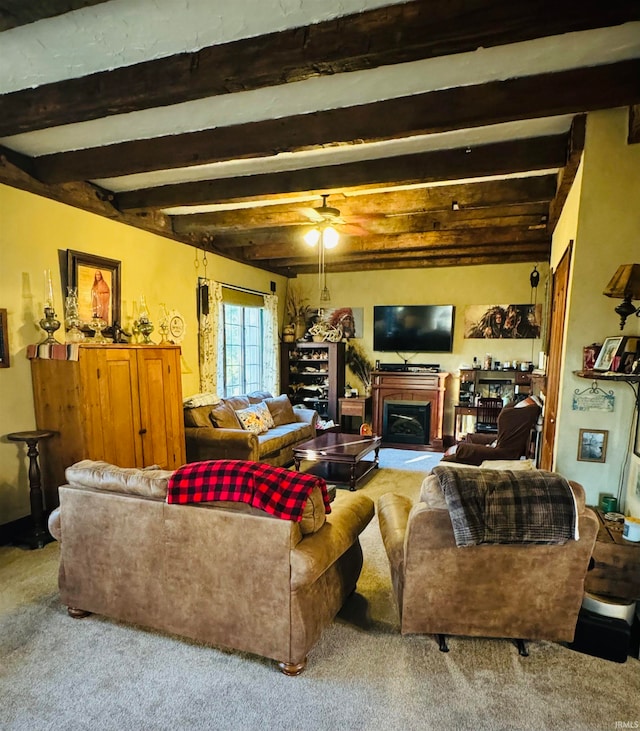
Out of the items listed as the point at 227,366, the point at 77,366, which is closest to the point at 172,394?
the point at 77,366

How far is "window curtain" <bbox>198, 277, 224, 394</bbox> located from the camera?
16.8 feet

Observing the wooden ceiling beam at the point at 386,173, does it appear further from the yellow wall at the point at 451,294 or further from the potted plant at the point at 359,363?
the potted plant at the point at 359,363

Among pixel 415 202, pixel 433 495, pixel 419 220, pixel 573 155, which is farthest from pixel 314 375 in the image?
pixel 433 495

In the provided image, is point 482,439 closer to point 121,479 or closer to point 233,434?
point 233,434

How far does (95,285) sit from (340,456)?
2.80 meters

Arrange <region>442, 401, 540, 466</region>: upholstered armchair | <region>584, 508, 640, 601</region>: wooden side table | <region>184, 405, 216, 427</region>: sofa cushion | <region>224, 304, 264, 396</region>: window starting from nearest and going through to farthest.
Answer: <region>584, 508, 640, 601</region>: wooden side table, <region>442, 401, 540, 466</region>: upholstered armchair, <region>184, 405, 216, 427</region>: sofa cushion, <region>224, 304, 264, 396</region>: window

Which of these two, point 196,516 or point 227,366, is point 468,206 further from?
point 227,366

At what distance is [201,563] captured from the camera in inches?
75.1

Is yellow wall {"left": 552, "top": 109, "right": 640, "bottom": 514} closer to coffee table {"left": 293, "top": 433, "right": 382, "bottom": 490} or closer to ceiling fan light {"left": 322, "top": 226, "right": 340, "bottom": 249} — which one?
ceiling fan light {"left": 322, "top": 226, "right": 340, "bottom": 249}

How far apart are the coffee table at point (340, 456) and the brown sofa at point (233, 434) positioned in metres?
0.30

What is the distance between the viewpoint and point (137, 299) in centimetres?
423

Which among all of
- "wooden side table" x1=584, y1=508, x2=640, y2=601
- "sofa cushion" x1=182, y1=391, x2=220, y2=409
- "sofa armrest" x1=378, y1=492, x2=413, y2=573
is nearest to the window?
"sofa cushion" x1=182, y1=391, x2=220, y2=409

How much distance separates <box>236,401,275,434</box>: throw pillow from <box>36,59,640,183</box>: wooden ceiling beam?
9.18ft

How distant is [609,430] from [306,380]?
4.83 metres
